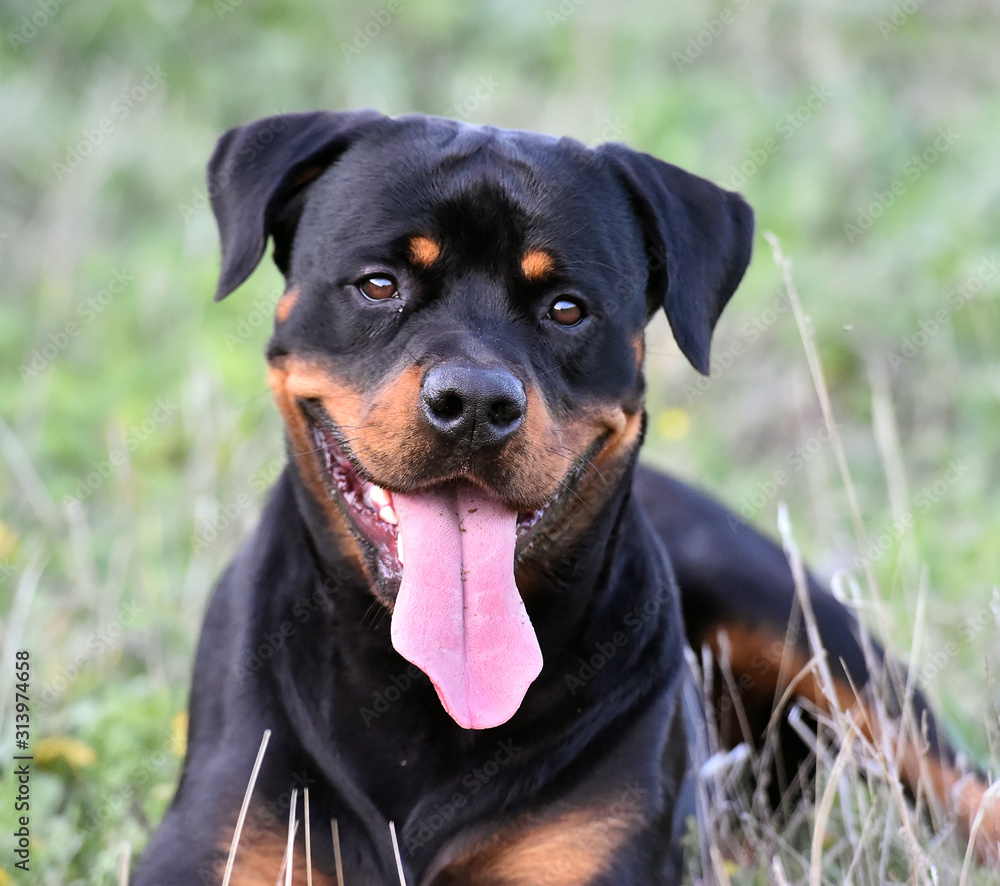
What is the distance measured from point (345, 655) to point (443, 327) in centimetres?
65

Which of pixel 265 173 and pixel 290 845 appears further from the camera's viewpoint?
pixel 265 173

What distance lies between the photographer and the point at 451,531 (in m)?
2.45

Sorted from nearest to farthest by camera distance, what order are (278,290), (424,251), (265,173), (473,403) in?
1. (473,403)
2. (424,251)
3. (265,173)
4. (278,290)

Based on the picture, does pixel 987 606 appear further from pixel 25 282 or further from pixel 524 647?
pixel 25 282

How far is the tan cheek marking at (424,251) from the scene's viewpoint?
8.40 ft

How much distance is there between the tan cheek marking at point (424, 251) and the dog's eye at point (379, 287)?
63mm

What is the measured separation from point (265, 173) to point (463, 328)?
1.80 ft

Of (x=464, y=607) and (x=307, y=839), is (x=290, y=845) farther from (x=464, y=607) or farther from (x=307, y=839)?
(x=464, y=607)

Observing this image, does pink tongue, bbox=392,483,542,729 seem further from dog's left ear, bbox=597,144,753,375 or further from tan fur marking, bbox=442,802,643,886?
dog's left ear, bbox=597,144,753,375

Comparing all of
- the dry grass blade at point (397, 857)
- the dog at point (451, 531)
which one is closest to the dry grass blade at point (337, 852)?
the dog at point (451, 531)

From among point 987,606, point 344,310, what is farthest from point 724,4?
point 344,310

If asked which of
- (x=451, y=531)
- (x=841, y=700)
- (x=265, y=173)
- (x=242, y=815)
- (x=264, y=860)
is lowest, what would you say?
(x=841, y=700)

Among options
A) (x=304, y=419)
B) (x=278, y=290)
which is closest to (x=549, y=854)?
(x=304, y=419)

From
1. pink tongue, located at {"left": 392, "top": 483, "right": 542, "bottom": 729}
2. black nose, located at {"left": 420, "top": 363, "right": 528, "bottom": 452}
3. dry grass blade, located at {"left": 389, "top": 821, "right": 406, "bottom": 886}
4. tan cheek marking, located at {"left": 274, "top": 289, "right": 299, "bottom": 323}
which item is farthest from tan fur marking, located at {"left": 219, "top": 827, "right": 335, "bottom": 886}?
tan cheek marking, located at {"left": 274, "top": 289, "right": 299, "bottom": 323}
